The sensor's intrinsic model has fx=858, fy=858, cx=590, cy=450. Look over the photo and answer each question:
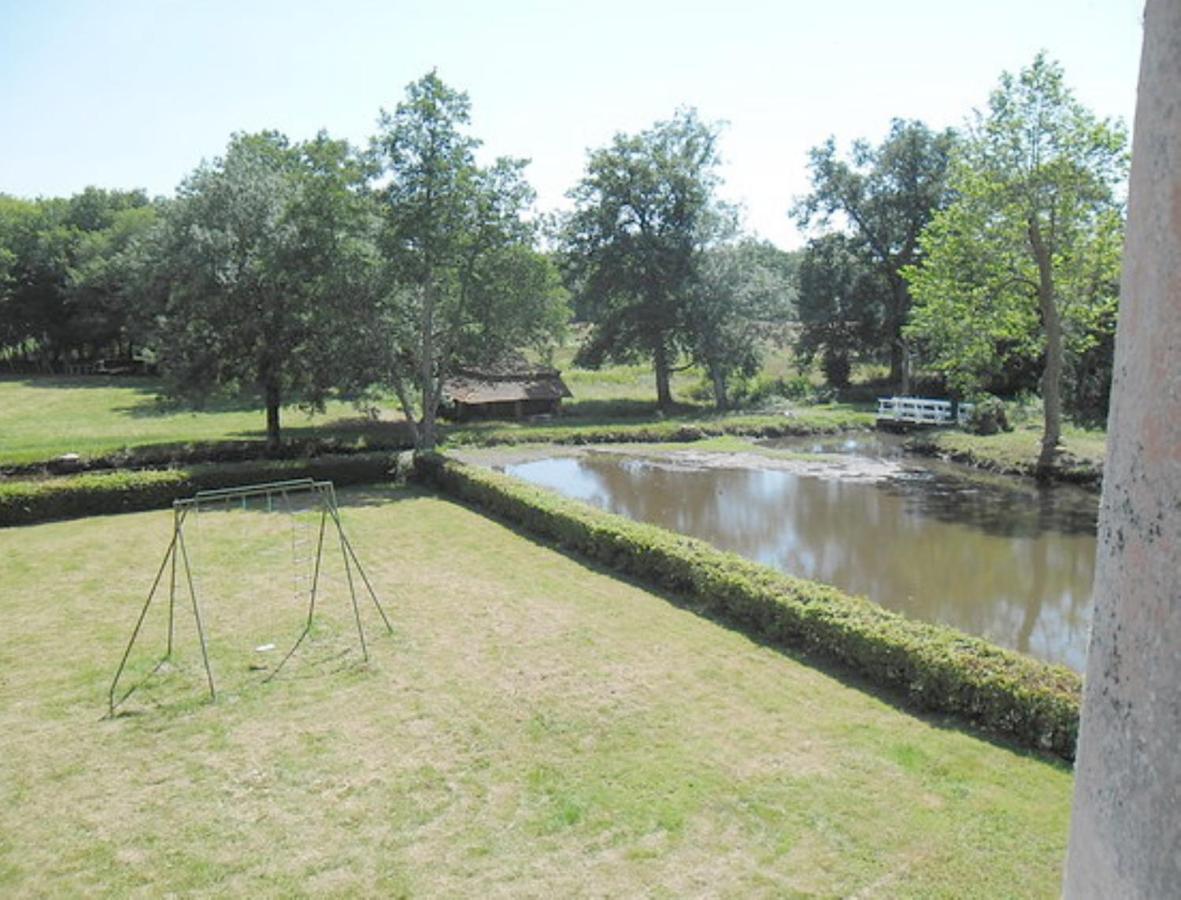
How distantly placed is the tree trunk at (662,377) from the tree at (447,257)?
13.4 m

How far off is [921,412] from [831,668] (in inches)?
987

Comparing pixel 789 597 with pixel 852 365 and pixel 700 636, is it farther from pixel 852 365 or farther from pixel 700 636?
pixel 852 365

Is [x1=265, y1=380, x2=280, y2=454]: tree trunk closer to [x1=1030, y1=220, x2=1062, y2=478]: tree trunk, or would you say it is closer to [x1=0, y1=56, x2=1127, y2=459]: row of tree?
[x1=0, y1=56, x2=1127, y2=459]: row of tree

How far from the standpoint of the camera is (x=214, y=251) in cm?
2297

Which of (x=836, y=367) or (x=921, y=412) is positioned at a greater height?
(x=836, y=367)

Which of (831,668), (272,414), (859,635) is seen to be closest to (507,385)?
(272,414)

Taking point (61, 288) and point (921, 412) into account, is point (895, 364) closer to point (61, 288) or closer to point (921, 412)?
point (921, 412)

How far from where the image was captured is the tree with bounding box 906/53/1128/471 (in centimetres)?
2078

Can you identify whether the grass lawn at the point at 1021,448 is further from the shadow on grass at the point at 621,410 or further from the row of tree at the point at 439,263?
the shadow on grass at the point at 621,410

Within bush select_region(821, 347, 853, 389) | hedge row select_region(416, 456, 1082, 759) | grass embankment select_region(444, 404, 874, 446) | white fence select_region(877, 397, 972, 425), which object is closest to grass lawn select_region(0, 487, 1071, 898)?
hedge row select_region(416, 456, 1082, 759)

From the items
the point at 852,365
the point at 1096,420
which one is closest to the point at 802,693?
the point at 1096,420

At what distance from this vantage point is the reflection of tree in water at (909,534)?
40.8 ft

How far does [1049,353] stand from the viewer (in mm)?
22578

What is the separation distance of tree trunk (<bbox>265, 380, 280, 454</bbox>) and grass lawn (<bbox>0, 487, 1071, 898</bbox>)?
44.0ft
